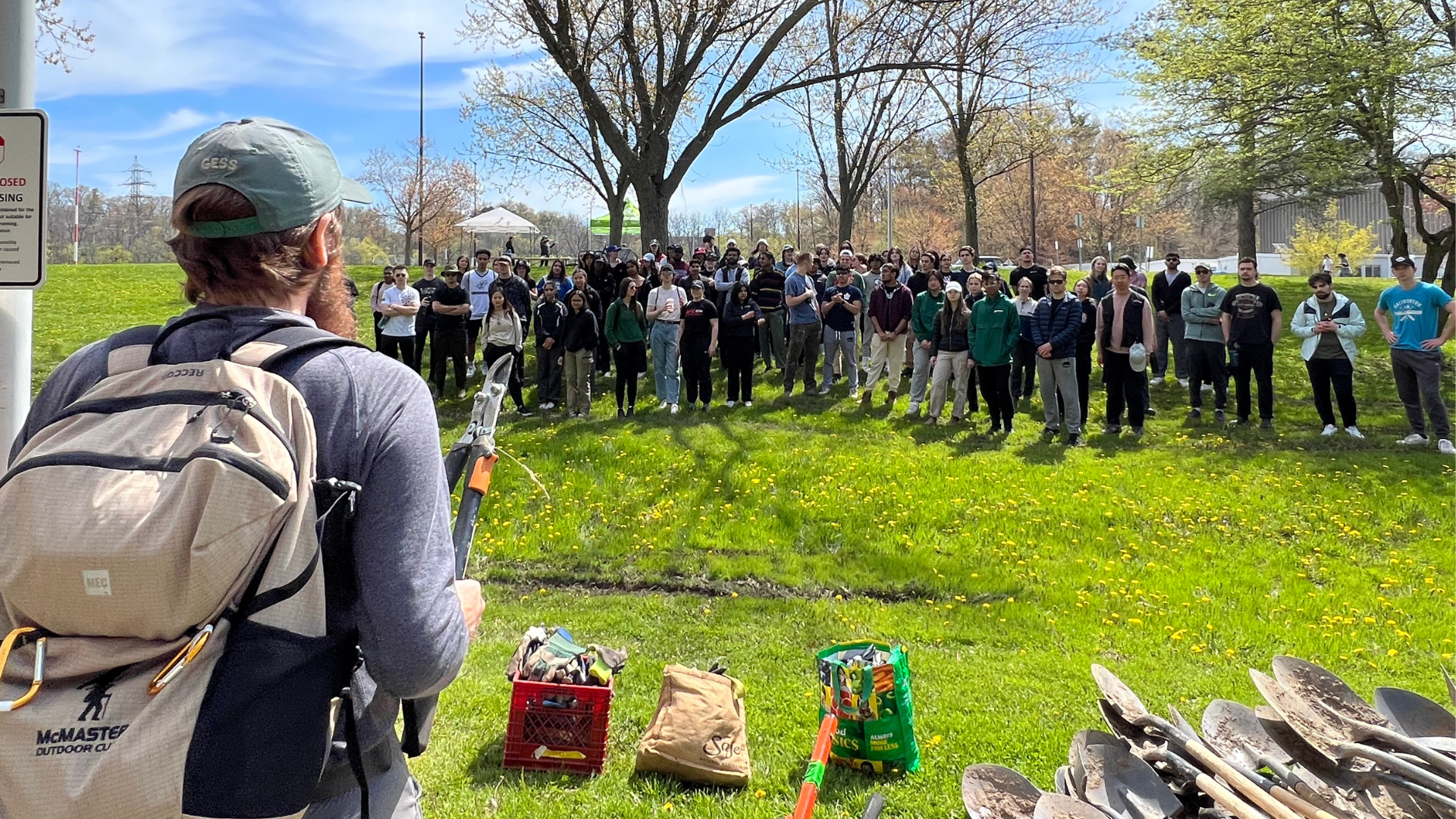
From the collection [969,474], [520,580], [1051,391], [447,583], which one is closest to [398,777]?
[447,583]

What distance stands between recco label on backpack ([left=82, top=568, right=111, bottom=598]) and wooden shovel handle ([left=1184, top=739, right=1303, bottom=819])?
11.1 feet

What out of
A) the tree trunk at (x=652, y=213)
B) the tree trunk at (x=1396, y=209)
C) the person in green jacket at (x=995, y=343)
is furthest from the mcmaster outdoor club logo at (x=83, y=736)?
the tree trunk at (x=1396, y=209)

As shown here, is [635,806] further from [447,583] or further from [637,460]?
[637,460]

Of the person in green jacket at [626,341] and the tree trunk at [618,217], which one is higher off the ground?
the tree trunk at [618,217]

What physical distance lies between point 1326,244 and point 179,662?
58.2m

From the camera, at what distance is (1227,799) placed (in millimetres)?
3143

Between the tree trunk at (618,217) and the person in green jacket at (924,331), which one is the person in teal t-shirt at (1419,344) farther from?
the tree trunk at (618,217)

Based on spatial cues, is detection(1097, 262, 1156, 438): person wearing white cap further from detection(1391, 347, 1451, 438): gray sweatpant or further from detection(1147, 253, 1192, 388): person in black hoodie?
detection(1391, 347, 1451, 438): gray sweatpant

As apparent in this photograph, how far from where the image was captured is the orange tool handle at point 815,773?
375 centimetres

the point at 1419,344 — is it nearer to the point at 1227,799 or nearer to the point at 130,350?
the point at 1227,799

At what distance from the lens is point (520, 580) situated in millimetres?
8148

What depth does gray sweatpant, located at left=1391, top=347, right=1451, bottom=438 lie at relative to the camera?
11.7 metres

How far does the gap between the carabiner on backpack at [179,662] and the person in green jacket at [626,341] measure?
12557 millimetres

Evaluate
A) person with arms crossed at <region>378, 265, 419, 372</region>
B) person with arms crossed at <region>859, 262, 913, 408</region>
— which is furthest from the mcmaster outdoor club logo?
person with arms crossed at <region>378, 265, 419, 372</region>
